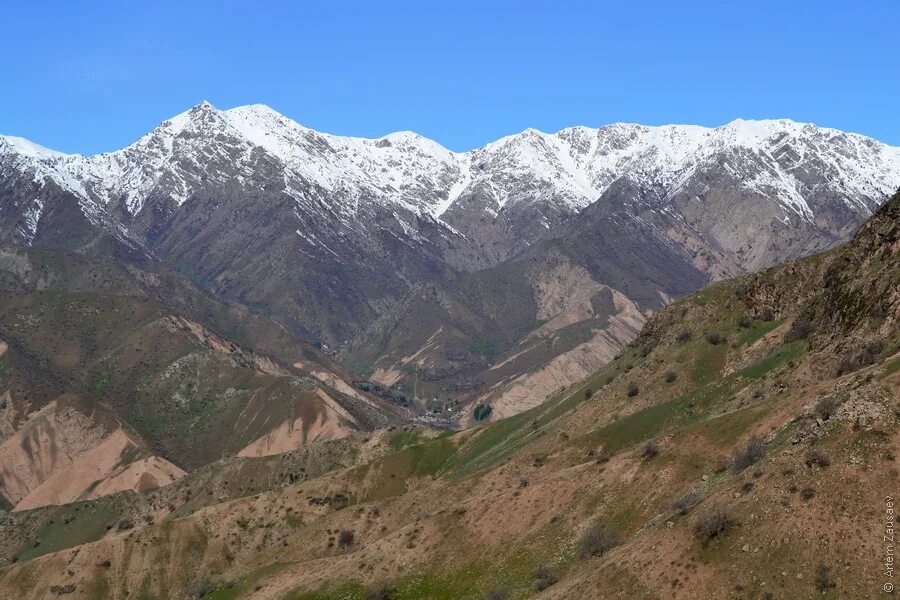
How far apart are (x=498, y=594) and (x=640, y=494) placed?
12.6m

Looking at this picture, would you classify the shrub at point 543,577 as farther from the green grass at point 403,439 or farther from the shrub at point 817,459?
the green grass at point 403,439

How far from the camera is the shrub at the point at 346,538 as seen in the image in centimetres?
10278

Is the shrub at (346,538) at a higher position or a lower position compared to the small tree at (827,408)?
higher

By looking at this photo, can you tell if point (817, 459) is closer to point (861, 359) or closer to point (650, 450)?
point (650, 450)

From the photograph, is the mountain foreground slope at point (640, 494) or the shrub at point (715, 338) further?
the shrub at point (715, 338)

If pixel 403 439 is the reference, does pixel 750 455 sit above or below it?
below

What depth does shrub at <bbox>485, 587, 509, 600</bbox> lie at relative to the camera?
65875 millimetres

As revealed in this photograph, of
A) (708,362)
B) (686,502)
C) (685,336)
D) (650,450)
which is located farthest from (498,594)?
(685,336)

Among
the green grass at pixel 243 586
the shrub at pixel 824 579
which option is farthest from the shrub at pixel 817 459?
the green grass at pixel 243 586

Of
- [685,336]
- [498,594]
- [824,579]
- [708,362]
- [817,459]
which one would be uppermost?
[685,336]

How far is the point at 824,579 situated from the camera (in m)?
46.8

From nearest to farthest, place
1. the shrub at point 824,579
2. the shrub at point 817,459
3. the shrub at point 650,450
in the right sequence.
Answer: the shrub at point 824,579
the shrub at point 817,459
the shrub at point 650,450

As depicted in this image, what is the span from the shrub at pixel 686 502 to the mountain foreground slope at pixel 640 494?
0.25m

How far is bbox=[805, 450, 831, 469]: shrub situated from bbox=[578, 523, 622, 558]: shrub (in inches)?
595
